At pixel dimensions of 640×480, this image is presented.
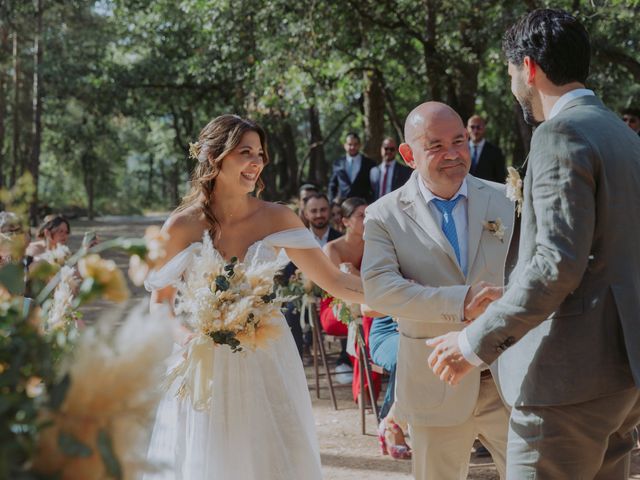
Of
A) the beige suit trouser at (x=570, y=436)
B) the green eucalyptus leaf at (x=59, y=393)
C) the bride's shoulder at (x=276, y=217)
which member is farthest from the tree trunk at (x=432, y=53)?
the green eucalyptus leaf at (x=59, y=393)

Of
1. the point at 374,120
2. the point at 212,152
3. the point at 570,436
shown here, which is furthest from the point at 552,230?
the point at 374,120

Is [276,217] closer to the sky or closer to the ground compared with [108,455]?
closer to the sky

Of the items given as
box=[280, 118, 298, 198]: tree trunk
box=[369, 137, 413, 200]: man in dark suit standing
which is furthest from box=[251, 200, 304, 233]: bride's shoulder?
box=[280, 118, 298, 198]: tree trunk

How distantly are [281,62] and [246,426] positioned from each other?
37.8ft

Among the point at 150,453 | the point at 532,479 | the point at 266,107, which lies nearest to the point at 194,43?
the point at 266,107

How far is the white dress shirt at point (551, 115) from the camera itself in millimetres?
2928

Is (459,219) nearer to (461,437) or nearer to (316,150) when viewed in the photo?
(461,437)

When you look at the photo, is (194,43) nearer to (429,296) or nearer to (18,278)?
(429,296)

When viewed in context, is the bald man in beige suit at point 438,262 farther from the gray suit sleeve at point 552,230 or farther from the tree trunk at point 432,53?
the tree trunk at point 432,53

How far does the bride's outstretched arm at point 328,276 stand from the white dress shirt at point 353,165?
408 inches

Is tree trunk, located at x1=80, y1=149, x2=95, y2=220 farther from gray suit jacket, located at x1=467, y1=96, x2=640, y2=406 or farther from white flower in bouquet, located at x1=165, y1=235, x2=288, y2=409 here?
gray suit jacket, located at x1=467, y1=96, x2=640, y2=406

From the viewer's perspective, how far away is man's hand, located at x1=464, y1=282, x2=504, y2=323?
3.59 metres

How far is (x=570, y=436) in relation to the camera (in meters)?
2.90

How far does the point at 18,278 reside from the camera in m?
1.60
